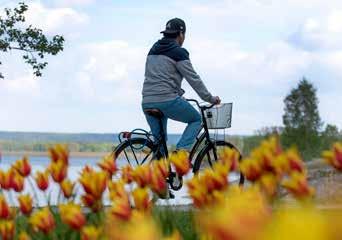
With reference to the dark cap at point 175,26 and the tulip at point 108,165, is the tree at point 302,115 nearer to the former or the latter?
the dark cap at point 175,26

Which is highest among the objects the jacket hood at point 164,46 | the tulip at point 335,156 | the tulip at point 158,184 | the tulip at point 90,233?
the jacket hood at point 164,46

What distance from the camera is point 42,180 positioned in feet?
9.36

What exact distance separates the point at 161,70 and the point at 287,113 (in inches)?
2148

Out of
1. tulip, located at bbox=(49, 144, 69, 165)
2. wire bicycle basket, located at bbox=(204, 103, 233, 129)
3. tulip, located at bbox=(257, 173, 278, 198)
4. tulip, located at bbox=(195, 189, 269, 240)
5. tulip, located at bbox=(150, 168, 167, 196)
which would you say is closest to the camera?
tulip, located at bbox=(195, 189, 269, 240)

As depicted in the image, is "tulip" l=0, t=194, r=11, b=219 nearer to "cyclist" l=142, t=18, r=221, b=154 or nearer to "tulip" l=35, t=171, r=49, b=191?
"tulip" l=35, t=171, r=49, b=191

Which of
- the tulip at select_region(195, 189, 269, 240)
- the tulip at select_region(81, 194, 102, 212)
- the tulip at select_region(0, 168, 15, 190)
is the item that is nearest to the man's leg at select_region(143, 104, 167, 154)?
the tulip at select_region(0, 168, 15, 190)

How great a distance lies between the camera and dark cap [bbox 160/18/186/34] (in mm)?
8492

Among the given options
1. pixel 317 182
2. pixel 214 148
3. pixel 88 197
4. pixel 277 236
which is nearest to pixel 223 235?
pixel 277 236

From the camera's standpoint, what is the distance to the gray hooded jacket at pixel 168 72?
332 inches

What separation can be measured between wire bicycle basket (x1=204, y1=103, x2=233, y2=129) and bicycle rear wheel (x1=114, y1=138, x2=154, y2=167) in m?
1.08

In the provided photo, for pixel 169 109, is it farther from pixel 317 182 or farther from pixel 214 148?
pixel 317 182

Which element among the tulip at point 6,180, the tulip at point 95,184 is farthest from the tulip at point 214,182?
the tulip at point 6,180

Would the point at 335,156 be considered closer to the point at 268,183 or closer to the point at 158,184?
the point at 268,183

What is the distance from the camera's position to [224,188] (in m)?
2.26
